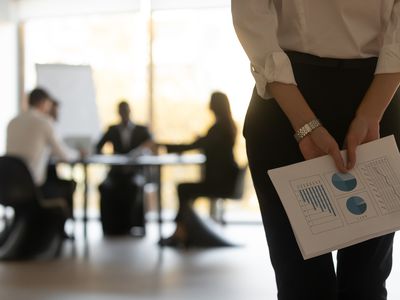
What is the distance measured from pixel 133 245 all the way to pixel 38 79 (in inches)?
93.7

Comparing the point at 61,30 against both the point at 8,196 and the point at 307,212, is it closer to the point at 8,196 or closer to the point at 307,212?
the point at 8,196

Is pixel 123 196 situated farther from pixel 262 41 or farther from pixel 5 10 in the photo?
pixel 262 41

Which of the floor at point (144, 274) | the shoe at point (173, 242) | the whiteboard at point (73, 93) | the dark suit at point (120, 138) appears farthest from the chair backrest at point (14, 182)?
the whiteboard at point (73, 93)

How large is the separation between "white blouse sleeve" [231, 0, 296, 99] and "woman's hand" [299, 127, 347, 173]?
104mm

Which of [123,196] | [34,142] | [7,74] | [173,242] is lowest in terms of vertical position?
[173,242]

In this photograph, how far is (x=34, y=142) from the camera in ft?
18.7

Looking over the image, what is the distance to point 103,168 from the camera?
8.39 metres

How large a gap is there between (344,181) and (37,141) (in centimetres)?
477

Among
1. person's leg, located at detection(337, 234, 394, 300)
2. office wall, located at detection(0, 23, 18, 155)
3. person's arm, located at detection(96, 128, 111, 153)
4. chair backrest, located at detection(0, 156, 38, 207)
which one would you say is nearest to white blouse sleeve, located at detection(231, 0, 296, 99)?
person's leg, located at detection(337, 234, 394, 300)

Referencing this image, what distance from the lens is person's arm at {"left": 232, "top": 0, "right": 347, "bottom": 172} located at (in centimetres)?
122

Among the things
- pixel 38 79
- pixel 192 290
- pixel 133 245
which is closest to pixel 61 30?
pixel 38 79

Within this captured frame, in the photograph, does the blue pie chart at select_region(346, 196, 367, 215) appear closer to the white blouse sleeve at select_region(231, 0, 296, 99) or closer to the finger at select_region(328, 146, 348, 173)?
the finger at select_region(328, 146, 348, 173)

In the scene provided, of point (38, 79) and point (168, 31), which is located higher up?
point (168, 31)

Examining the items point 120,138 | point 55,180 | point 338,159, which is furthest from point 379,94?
point 120,138
